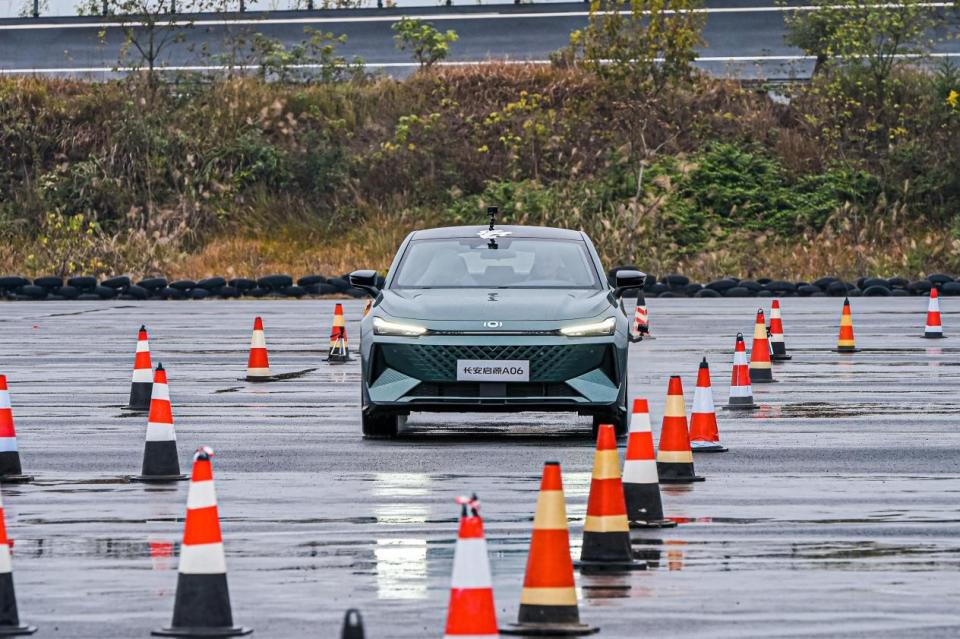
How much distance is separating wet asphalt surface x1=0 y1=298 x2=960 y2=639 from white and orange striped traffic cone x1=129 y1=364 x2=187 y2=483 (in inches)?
7.1

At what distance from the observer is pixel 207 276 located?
1759 inches

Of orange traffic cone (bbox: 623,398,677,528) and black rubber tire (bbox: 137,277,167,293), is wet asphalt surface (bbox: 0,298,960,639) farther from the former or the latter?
black rubber tire (bbox: 137,277,167,293)

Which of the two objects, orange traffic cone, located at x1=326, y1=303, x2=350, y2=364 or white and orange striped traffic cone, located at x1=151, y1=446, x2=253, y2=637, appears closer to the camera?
white and orange striped traffic cone, located at x1=151, y1=446, x2=253, y2=637

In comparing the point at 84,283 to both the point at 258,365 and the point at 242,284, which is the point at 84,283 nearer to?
the point at 242,284

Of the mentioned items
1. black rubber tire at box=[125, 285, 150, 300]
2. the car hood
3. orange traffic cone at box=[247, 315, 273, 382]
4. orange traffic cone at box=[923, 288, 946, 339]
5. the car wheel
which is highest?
the car hood

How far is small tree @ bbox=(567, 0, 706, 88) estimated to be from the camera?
4603 centimetres

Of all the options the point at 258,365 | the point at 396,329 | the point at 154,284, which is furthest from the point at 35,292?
the point at 396,329

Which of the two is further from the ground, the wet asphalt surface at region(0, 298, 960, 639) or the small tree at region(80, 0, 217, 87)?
the small tree at region(80, 0, 217, 87)

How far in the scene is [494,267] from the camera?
684 inches

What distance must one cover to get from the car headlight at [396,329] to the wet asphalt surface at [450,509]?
83 cm

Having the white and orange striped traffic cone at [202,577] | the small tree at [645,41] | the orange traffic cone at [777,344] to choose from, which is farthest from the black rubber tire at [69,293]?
the white and orange striped traffic cone at [202,577]

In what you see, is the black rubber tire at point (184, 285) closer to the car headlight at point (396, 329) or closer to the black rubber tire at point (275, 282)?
the black rubber tire at point (275, 282)

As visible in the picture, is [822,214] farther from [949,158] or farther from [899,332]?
[899,332]

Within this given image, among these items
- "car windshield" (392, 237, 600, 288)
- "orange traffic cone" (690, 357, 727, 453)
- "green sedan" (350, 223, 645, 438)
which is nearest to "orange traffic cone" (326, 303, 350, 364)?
"car windshield" (392, 237, 600, 288)
